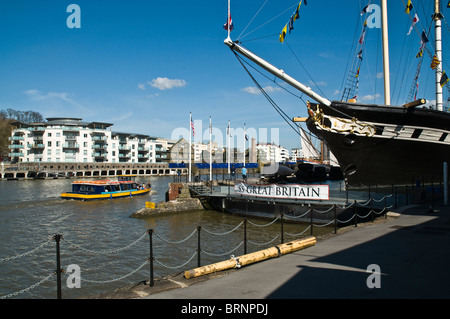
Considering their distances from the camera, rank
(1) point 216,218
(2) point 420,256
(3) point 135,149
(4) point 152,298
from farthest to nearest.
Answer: (3) point 135,149 < (1) point 216,218 < (2) point 420,256 < (4) point 152,298

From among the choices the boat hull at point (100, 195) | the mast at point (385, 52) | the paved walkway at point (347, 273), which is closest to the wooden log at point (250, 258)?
the paved walkway at point (347, 273)

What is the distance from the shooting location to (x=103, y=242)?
15820 millimetres

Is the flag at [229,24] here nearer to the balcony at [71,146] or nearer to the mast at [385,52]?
the mast at [385,52]

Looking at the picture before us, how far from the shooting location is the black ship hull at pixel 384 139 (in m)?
17.6

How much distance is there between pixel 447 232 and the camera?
10219mm

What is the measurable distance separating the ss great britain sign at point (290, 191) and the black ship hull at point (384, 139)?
3.46 meters

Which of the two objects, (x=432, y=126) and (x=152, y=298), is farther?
(x=432, y=126)

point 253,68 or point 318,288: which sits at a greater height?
point 253,68

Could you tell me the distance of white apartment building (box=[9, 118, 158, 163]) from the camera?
83.7 meters

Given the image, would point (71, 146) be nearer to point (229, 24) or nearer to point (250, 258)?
point (229, 24)

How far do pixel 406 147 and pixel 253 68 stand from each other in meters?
9.76

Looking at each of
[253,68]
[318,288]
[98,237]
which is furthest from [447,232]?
[98,237]

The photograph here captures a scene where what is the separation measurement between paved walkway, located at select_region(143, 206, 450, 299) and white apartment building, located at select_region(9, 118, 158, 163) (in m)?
87.7
